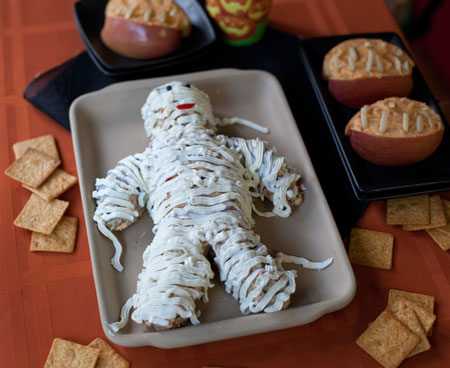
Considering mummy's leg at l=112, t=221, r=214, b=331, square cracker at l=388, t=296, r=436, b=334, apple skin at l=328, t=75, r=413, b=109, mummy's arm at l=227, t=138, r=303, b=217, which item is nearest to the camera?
mummy's leg at l=112, t=221, r=214, b=331

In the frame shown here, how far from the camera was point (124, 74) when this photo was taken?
146 cm

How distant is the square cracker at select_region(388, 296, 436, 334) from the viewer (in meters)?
1.12

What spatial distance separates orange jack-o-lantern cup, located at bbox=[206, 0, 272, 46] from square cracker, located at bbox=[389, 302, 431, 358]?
0.93 metres

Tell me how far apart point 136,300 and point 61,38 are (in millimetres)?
1014

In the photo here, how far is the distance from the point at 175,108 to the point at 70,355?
2.00 feet

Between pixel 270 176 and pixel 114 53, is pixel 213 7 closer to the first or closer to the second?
pixel 114 53

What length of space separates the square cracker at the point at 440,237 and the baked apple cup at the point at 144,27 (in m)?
0.88

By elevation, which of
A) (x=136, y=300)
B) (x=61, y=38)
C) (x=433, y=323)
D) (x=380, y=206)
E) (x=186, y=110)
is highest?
(x=61, y=38)

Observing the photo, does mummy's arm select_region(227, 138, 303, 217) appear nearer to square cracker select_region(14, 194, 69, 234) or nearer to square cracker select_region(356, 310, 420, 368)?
square cracker select_region(356, 310, 420, 368)

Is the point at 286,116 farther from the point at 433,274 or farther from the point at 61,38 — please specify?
the point at 61,38

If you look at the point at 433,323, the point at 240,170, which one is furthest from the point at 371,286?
the point at 240,170

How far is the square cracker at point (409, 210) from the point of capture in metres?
1.27

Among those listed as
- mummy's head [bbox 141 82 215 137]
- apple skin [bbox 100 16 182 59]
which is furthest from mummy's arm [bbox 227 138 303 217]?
apple skin [bbox 100 16 182 59]

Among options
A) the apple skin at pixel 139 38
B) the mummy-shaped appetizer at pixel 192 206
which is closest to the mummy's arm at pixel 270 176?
the mummy-shaped appetizer at pixel 192 206
